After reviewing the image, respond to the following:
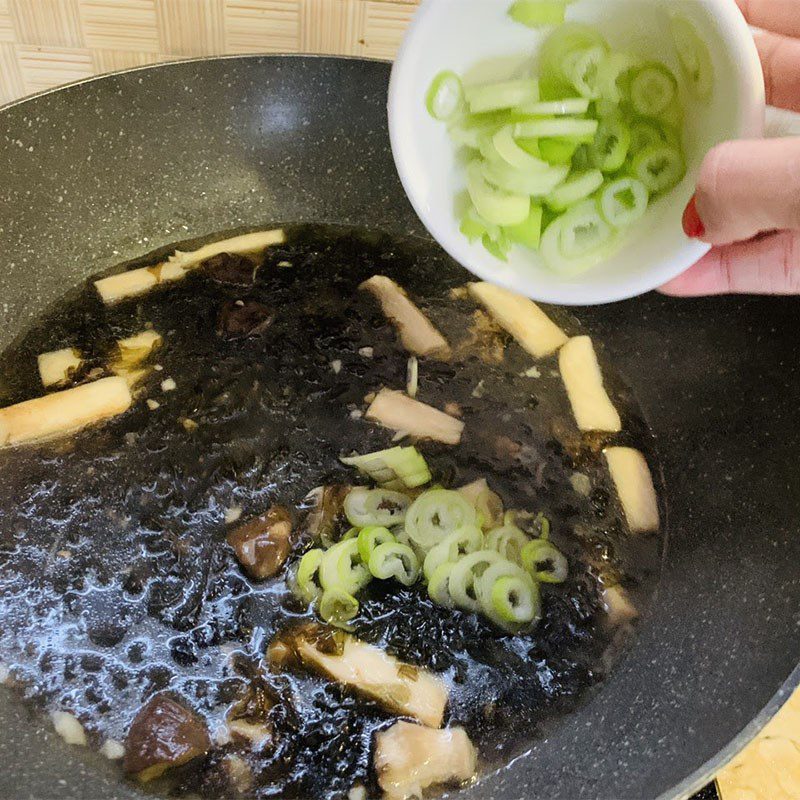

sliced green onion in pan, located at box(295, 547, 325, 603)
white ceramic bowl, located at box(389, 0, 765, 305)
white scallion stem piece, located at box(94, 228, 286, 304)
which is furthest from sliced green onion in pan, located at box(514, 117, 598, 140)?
white scallion stem piece, located at box(94, 228, 286, 304)

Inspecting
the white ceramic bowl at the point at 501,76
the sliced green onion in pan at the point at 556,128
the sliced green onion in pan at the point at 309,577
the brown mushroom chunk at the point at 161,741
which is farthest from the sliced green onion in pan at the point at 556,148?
A: the brown mushroom chunk at the point at 161,741

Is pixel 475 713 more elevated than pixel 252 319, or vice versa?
pixel 252 319

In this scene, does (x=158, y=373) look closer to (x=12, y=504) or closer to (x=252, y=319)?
(x=252, y=319)

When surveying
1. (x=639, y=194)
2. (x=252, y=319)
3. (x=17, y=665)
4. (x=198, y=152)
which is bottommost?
(x=17, y=665)

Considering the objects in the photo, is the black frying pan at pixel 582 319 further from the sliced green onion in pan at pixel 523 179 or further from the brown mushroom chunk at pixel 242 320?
the sliced green onion in pan at pixel 523 179

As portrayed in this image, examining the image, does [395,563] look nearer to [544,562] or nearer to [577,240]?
[544,562]

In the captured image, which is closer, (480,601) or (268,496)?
(480,601)

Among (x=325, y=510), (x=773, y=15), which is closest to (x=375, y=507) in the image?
(x=325, y=510)

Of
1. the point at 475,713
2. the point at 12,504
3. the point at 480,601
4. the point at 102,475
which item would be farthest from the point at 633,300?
the point at 12,504
